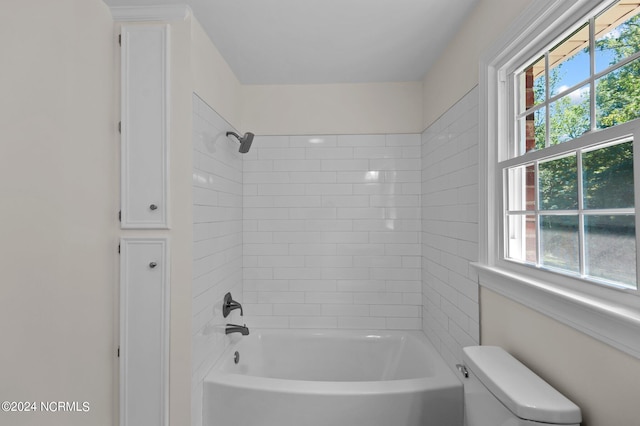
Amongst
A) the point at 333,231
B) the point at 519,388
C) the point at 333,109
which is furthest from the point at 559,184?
the point at 333,109

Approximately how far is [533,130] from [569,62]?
0.29 metres

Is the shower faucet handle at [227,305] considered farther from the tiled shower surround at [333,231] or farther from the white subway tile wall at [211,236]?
the tiled shower surround at [333,231]

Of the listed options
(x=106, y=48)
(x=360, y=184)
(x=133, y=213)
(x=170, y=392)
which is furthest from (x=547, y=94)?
(x=170, y=392)

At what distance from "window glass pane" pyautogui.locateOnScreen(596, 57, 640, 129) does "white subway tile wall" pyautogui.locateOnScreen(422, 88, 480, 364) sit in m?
0.69

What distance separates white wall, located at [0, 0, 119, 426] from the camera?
130 cm

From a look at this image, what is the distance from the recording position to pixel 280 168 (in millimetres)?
2682

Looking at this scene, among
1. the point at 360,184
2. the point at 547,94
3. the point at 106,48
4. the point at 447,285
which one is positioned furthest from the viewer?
the point at 360,184

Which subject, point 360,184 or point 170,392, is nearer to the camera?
point 170,392

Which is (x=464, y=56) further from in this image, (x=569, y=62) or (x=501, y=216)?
(x=501, y=216)

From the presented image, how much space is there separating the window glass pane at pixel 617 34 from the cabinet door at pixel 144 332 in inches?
77.1

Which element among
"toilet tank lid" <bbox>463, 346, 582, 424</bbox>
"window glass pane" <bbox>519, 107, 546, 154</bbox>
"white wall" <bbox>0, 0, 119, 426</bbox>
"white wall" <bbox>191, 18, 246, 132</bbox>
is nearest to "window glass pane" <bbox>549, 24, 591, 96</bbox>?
"window glass pane" <bbox>519, 107, 546, 154</bbox>

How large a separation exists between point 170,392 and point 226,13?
207 centimetres

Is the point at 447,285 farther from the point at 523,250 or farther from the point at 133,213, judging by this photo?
the point at 133,213

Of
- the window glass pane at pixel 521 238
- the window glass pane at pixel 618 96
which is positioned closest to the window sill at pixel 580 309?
the window glass pane at pixel 521 238
